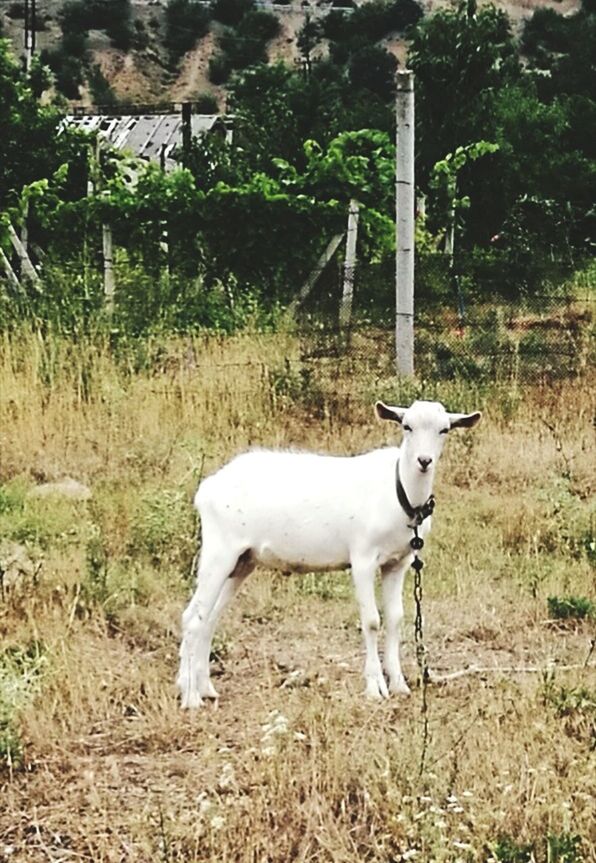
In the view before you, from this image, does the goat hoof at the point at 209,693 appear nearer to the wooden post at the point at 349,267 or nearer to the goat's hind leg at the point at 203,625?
the goat's hind leg at the point at 203,625

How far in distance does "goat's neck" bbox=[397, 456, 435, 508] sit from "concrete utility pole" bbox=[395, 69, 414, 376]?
5.33 meters

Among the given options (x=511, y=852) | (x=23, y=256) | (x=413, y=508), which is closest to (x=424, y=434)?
(x=413, y=508)

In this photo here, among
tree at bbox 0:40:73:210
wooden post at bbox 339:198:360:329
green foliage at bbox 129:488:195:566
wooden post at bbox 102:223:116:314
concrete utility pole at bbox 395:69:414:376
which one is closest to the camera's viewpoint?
green foliage at bbox 129:488:195:566

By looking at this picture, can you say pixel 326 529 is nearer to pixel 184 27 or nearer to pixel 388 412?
pixel 388 412

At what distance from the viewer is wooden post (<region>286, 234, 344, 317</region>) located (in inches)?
565

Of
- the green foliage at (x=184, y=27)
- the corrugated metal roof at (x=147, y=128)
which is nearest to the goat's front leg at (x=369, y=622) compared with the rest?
Result: the corrugated metal roof at (x=147, y=128)

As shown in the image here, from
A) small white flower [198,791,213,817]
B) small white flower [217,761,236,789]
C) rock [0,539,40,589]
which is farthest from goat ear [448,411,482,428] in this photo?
rock [0,539,40,589]

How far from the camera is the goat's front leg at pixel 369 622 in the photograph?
6.30 meters

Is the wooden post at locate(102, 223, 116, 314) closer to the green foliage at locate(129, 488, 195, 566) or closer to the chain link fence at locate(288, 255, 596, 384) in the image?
the chain link fence at locate(288, 255, 596, 384)

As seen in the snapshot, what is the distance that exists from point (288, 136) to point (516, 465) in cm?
1665

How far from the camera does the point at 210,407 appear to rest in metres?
11.3

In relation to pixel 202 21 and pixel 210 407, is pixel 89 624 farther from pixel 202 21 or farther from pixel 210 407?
pixel 202 21

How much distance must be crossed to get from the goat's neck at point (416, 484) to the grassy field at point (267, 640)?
910mm

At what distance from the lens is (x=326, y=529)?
6.41 m
